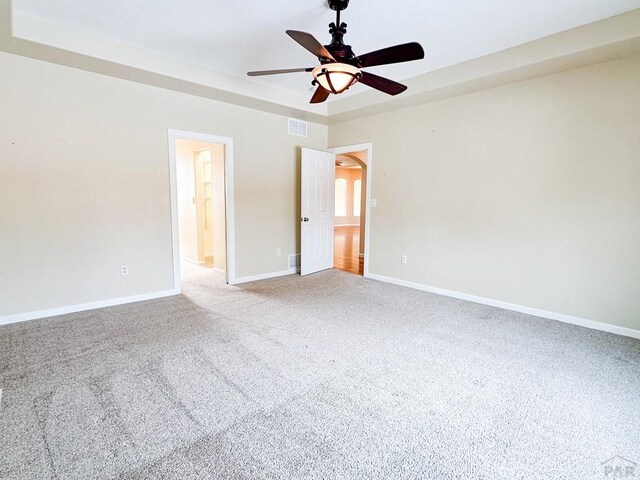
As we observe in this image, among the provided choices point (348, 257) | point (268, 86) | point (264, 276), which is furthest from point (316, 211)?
point (268, 86)

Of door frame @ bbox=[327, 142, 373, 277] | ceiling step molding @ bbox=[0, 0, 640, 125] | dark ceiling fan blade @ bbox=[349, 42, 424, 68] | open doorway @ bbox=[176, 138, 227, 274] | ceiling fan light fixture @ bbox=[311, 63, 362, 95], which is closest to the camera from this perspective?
dark ceiling fan blade @ bbox=[349, 42, 424, 68]

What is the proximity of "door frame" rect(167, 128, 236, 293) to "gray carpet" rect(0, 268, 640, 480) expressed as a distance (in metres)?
0.97

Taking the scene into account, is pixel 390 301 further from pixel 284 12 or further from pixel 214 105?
pixel 214 105

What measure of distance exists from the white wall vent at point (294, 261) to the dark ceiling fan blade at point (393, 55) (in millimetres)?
3628

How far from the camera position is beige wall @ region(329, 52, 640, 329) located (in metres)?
3.01

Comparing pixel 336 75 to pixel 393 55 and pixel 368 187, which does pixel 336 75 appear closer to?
pixel 393 55

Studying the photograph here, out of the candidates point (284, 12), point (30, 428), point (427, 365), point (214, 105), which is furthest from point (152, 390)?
point (214, 105)

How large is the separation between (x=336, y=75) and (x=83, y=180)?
9.93 feet

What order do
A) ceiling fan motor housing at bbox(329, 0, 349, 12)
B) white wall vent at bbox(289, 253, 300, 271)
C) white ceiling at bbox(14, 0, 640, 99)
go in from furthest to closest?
white wall vent at bbox(289, 253, 300, 271) < white ceiling at bbox(14, 0, 640, 99) < ceiling fan motor housing at bbox(329, 0, 349, 12)

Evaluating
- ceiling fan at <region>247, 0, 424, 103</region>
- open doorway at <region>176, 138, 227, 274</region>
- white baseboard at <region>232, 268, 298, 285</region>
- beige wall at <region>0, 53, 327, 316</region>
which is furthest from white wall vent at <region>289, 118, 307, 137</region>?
ceiling fan at <region>247, 0, 424, 103</region>

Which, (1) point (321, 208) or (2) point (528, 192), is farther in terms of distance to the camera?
(1) point (321, 208)

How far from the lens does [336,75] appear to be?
2342 mm

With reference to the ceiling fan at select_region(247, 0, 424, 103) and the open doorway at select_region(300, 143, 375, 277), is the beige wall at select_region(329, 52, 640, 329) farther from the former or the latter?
the ceiling fan at select_region(247, 0, 424, 103)

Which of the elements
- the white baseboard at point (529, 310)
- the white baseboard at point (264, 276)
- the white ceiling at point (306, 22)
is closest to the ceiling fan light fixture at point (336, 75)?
the white ceiling at point (306, 22)
